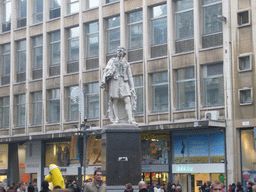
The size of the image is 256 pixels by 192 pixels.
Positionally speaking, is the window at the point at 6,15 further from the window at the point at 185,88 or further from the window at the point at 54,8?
the window at the point at 185,88

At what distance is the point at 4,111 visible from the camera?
47.0m

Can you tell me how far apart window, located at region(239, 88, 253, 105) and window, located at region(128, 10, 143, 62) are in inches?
314

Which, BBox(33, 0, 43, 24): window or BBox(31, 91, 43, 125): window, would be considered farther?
BBox(33, 0, 43, 24): window

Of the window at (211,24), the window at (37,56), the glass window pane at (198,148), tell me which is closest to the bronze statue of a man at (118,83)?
the window at (211,24)

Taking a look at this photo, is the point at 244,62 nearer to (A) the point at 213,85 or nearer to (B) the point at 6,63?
(A) the point at 213,85

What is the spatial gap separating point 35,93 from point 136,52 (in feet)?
36.4

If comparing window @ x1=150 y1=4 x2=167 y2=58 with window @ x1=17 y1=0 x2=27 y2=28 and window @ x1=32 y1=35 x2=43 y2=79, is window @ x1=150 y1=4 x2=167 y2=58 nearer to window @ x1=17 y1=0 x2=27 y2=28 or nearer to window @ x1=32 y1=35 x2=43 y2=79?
window @ x1=32 y1=35 x2=43 y2=79

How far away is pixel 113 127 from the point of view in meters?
16.6

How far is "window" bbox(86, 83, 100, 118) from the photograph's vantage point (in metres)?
39.7

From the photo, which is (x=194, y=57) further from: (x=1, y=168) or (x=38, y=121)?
(x=1, y=168)

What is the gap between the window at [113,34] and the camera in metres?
38.8

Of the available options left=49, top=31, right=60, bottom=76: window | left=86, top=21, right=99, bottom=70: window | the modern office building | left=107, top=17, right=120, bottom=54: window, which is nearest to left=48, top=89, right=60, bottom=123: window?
the modern office building

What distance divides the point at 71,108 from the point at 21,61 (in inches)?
297

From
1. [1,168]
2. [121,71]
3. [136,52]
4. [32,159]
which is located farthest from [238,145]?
Result: [1,168]
